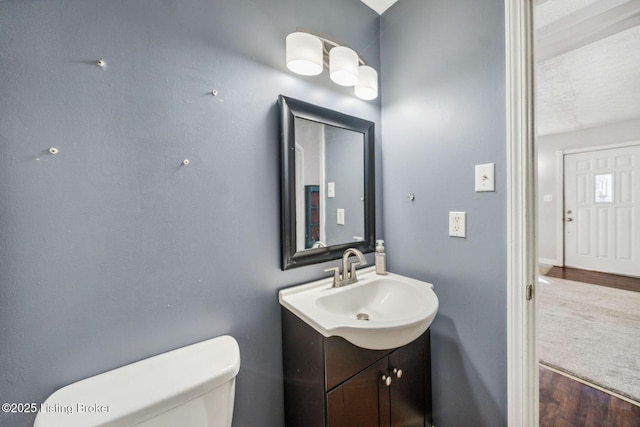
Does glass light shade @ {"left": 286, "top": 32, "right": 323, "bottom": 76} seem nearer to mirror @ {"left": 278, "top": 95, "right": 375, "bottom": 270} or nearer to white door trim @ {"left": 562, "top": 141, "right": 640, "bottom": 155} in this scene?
mirror @ {"left": 278, "top": 95, "right": 375, "bottom": 270}

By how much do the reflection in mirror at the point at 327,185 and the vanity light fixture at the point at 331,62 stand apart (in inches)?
8.3

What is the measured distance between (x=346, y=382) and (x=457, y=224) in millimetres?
816

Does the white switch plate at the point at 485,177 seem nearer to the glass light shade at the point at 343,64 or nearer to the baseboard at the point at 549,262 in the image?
the glass light shade at the point at 343,64

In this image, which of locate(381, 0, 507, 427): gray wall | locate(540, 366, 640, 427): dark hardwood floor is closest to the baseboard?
locate(540, 366, 640, 427): dark hardwood floor

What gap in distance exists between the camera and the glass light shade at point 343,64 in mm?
1093

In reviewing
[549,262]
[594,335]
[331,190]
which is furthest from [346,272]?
[549,262]

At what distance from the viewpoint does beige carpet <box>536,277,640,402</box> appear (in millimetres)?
1552

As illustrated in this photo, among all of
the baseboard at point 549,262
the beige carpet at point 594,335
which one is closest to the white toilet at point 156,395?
the beige carpet at point 594,335

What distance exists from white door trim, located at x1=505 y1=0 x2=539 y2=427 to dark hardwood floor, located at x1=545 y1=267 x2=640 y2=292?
11.6 feet

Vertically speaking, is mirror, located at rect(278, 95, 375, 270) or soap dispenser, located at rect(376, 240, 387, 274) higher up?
mirror, located at rect(278, 95, 375, 270)

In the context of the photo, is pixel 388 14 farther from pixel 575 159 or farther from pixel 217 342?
pixel 575 159

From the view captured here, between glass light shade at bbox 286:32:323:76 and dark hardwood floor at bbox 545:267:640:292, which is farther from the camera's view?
dark hardwood floor at bbox 545:267:640:292

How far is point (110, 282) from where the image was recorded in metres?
0.72

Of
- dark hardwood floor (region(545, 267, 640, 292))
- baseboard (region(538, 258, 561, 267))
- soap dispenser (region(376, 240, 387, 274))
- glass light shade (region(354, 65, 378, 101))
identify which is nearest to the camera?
glass light shade (region(354, 65, 378, 101))
